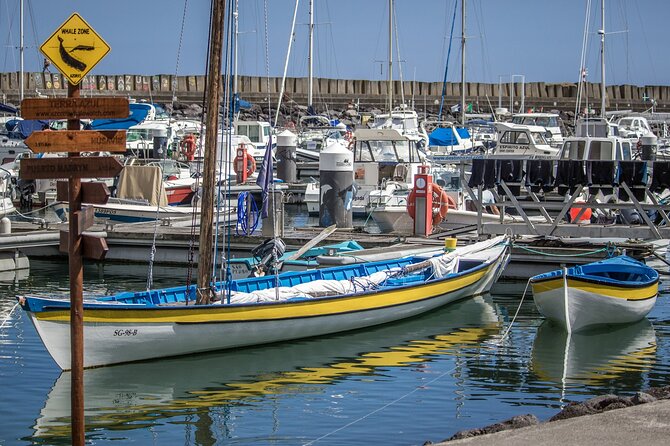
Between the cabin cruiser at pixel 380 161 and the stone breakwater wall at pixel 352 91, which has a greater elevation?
the stone breakwater wall at pixel 352 91

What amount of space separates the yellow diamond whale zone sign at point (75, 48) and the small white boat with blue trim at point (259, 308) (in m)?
5.54

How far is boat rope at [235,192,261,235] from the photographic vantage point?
79.9 ft

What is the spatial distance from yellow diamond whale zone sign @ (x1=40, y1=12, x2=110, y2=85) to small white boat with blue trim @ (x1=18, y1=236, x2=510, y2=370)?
5541mm

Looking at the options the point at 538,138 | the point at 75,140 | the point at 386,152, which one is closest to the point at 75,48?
the point at 75,140

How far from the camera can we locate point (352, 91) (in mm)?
82625

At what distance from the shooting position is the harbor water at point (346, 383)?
12.4 m

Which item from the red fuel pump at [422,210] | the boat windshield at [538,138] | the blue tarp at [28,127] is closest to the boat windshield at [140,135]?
the blue tarp at [28,127]

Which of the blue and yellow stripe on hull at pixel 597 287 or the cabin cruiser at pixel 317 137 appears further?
Result: the cabin cruiser at pixel 317 137

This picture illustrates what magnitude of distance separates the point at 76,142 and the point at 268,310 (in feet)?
24.3

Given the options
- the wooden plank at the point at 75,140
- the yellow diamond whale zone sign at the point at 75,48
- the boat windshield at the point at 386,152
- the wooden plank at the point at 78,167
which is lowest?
the boat windshield at the point at 386,152

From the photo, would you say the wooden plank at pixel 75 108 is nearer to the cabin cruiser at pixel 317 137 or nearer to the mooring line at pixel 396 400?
the mooring line at pixel 396 400

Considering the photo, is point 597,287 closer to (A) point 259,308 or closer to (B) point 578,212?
(A) point 259,308

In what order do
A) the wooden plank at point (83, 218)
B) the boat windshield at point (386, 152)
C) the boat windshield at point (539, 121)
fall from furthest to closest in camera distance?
the boat windshield at point (539, 121)
the boat windshield at point (386, 152)
the wooden plank at point (83, 218)

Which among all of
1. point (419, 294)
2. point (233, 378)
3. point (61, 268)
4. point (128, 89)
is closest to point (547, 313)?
point (419, 294)
